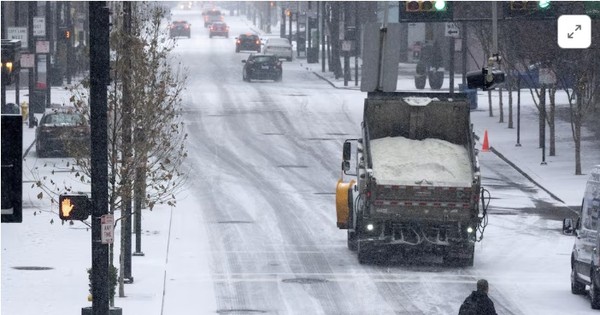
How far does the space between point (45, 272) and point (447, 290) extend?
296 inches

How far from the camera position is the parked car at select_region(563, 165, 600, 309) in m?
23.8

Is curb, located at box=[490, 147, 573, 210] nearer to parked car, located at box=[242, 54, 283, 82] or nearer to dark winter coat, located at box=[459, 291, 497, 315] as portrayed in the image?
dark winter coat, located at box=[459, 291, 497, 315]

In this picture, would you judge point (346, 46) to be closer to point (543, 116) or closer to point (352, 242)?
point (543, 116)

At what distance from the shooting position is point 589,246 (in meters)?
24.5

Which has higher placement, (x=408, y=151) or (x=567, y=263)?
(x=408, y=151)

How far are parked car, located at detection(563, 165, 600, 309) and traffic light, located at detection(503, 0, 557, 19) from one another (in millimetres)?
5135

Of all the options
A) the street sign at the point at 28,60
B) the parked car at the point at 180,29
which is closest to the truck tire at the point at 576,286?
the street sign at the point at 28,60

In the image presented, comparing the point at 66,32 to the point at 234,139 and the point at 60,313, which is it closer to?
the point at 234,139

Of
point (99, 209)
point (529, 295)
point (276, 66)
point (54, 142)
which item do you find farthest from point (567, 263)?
point (276, 66)

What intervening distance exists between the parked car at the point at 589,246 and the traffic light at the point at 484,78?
2.26 meters

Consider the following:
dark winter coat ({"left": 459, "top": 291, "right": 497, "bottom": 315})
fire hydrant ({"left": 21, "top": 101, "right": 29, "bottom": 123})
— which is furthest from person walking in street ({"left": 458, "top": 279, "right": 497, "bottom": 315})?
fire hydrant ({"left": 21, "top": 101, "right": 29, "bottom": 123})

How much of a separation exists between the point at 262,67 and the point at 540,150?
2831cm

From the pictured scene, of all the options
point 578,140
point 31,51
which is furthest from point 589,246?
point 31,51

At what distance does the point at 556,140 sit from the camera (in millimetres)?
50750
